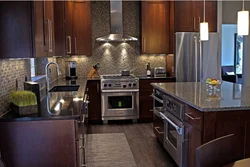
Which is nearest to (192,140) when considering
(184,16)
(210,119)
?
(210,119)

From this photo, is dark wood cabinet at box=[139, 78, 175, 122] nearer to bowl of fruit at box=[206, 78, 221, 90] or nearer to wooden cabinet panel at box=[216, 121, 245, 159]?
bowl of fruit at box=[206, 78, 221, 90]

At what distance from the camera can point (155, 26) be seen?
18.9 feet

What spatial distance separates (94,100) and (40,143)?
10.6 ft

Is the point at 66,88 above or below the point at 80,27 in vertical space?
below

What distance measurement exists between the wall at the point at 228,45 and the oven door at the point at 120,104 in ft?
13.7

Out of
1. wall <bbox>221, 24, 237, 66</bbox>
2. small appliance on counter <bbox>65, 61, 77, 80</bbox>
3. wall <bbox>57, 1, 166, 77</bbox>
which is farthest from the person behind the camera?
wall <bbox>221, 24, 237, 66</bbox>

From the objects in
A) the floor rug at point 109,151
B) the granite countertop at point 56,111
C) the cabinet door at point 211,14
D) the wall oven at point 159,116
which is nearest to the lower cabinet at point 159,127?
the wall oven at point 159,116

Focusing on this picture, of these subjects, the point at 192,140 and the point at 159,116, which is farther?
the point at 159,116

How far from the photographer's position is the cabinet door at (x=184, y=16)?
5.50m

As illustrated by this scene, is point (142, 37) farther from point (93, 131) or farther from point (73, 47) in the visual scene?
point (93, 131)

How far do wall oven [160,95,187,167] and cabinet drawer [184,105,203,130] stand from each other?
12cm

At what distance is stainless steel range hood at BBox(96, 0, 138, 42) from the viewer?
5664 mm

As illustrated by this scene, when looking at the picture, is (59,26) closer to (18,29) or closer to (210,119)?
(18,29)

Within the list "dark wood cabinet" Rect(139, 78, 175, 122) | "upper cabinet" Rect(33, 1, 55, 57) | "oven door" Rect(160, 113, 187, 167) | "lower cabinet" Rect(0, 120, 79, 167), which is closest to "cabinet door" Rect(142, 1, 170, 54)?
"dark wood cabinet" Rect(139, 78, 175, 122)
